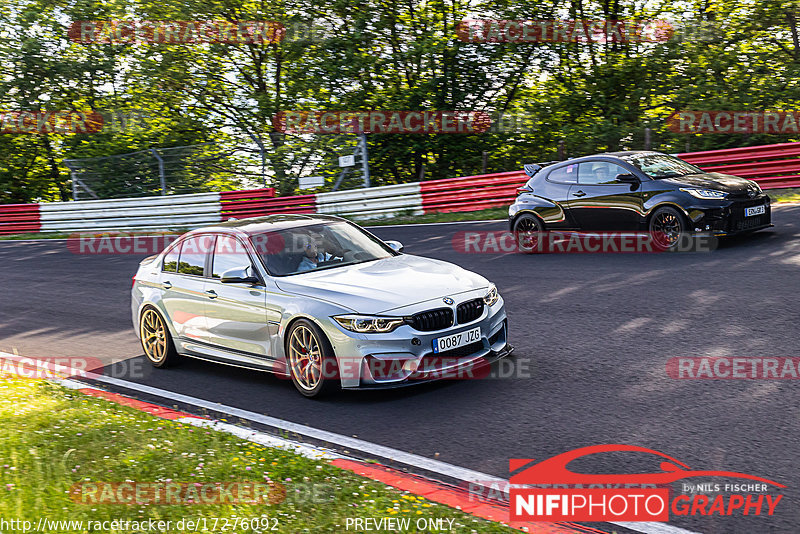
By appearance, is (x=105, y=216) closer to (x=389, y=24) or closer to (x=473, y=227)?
(x=389, y=24)

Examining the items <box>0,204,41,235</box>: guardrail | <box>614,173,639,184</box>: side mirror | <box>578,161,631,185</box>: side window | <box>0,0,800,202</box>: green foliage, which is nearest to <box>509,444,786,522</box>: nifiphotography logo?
<box>614,173,639,184</box>: side mirror

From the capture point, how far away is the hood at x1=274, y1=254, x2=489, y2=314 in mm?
6555

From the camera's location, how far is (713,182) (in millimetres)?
11758

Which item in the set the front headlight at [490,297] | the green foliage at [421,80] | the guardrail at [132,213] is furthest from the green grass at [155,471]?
the guardrail at [132,213]

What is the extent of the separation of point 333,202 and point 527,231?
10.7 meters

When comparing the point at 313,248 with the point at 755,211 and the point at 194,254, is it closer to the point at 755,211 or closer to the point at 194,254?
the point at 194,254

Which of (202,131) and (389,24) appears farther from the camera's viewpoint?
(202,131)

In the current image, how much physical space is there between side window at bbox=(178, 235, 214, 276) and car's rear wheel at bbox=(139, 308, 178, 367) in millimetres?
699

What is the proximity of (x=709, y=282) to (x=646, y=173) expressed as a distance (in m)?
3.04

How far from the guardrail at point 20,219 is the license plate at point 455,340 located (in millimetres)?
26744

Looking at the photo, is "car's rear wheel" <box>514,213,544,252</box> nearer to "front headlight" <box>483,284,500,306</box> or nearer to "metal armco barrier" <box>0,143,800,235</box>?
"metal armco barrier" <box>0,143,800,235</box>

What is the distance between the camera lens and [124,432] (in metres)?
5.88

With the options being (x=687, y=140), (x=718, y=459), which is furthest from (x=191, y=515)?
(x=687, y=140)

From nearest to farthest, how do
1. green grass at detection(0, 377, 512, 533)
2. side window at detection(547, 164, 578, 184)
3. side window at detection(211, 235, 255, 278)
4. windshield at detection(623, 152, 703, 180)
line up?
1. green grass at detection(0, 377, 512, 533)
2. side window at detection(211, 235, 255, 278)
3. windshield at detection(623, 152, 703, 180)
4. side window at detection(547, 164, 578, 184)
